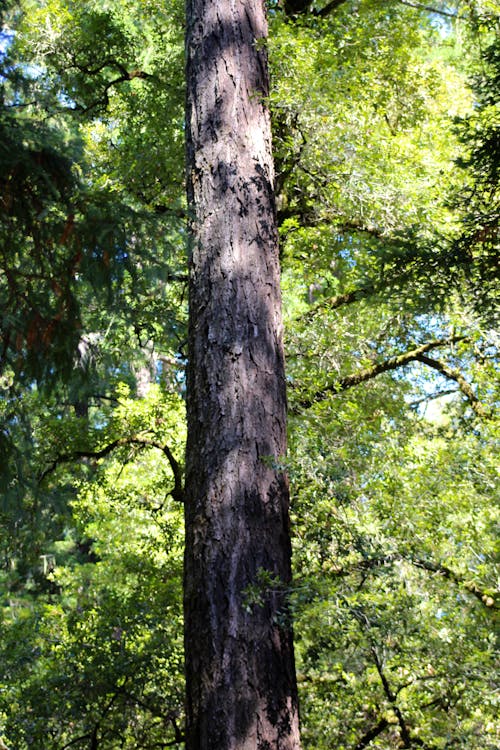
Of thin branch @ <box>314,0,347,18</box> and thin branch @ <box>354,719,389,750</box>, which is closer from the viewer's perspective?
thin branch @ <box>354,719,389,750</box>

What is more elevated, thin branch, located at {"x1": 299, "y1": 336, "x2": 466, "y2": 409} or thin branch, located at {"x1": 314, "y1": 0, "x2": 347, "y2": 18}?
thin branch, located at {"x1": 314, "y1": 0, "x2": 347, "y2": 18}

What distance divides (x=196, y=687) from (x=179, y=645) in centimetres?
340

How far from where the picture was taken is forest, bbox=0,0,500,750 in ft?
12.9

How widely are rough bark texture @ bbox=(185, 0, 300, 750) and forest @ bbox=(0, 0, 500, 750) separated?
0.02 meters

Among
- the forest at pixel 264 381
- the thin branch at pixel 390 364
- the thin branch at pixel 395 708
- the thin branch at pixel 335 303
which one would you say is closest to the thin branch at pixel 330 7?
the forest at pixel 264 381

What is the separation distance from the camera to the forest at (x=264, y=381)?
155 inches

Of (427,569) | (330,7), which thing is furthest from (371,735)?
(330,7)

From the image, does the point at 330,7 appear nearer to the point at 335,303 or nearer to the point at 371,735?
the point at 335,303

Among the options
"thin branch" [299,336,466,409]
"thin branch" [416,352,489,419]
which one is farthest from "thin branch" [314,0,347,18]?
"thin branch" [416,352,489,419]

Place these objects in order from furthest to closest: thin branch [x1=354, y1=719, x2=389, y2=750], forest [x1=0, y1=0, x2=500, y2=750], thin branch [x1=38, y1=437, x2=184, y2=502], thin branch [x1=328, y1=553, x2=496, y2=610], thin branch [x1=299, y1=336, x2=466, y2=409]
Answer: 1. thin branch [x1=299, y1=336, x2=466, y2=409]
2. thin branch [x1=38, y1=437, x2=184, y2=502]
3. thin branch [x1=354, y1=719, x2=389, y2=750]
4. thin branch [x1=328, y1=553, x2=496, y2=610]
5. forest [x1=0, y1=0, x2=500, y2=750]

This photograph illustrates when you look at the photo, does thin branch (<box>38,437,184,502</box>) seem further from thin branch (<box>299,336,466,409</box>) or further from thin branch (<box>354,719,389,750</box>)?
thin branch (<box>354,719,389,750</box>)

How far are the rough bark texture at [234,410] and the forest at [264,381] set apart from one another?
15 mm

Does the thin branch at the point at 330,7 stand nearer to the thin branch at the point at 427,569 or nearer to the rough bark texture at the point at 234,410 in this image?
the rough bark texture at the point at 234,410

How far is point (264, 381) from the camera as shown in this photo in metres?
4.22
